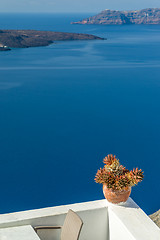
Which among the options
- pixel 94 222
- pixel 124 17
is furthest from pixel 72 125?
pixel 124 17

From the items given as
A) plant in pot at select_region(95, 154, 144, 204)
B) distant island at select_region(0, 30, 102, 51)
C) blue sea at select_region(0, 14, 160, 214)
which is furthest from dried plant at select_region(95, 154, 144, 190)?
distant island at select_region(0, 30, 102, 51)

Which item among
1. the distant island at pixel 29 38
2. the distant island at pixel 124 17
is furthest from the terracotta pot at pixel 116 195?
the distant island at pixel 124 17

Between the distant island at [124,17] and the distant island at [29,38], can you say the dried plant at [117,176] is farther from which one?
the distant island at [124,17]

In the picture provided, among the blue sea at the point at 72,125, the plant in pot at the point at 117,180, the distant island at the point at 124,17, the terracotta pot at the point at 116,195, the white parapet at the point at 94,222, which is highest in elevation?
the distant island at the point at 124,17

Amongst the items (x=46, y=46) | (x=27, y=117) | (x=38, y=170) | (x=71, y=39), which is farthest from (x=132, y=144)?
(x=71, y=39)

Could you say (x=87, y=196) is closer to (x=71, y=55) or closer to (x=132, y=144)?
(x=132, y=144)

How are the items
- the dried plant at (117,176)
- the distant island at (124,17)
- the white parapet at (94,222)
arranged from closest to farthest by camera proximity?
the white parapet at (94,222) < the dried plant at (117,176) < the distant island at (124,17)

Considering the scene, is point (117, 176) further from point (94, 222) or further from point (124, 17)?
point (124, 17)

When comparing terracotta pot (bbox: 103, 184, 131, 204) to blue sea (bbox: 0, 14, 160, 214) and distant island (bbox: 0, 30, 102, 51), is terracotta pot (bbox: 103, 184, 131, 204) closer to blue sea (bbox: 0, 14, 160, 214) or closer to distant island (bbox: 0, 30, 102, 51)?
blue sea (bbox: 0, 14, 160, 214)

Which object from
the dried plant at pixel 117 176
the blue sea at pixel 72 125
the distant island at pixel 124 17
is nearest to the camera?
the dried plant at pixel 117 176
